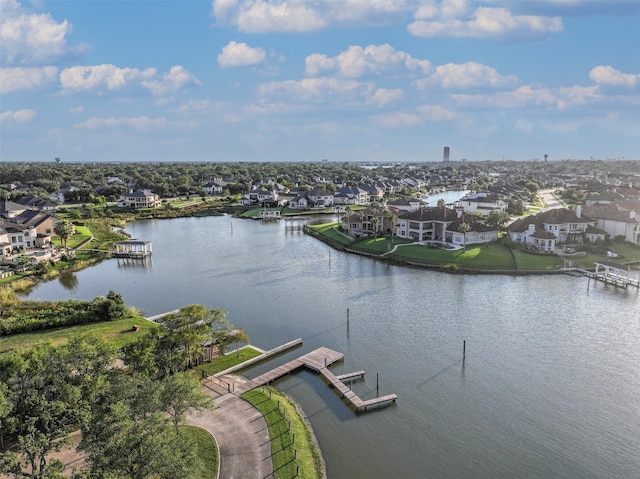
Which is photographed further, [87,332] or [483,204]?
[483,204]

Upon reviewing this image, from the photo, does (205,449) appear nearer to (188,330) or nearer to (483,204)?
(188,330)

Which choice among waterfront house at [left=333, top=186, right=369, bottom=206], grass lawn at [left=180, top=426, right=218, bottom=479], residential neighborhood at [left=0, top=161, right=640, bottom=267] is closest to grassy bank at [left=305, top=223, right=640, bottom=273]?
residential neighborhood at [left=0, top=161, right=640, bottom=267]

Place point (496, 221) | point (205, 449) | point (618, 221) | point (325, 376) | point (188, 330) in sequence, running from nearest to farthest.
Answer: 1. point (205, 449)
2. point (188, 330)
3. point (325, 376)
4. point (618, 221)
5. point (496, 221)

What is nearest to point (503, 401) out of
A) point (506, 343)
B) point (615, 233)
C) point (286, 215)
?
point (506, 343)

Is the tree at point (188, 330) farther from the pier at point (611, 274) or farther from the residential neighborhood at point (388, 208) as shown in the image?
the pier at point (611, 274)

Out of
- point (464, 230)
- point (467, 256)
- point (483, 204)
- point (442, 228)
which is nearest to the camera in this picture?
point (467, 256)

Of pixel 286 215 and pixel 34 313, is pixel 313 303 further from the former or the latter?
pixel 286 215

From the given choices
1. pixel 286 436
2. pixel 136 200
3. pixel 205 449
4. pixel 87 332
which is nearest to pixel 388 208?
pixel 136 200

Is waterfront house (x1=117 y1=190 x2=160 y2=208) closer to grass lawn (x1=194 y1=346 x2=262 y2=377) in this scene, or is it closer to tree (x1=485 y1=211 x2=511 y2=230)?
tree (x1=485 y1=211 x2=511 y2=230)
